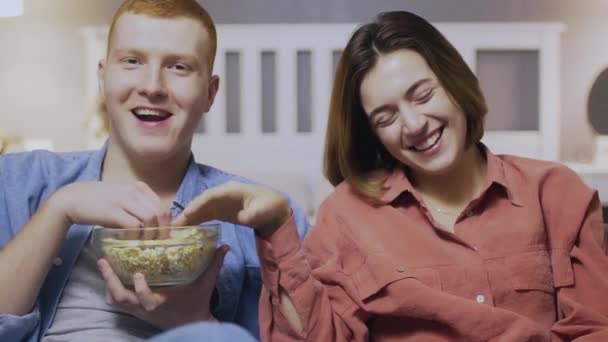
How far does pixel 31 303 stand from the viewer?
1046 mm

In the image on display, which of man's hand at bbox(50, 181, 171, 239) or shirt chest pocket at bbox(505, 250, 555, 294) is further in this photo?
shirt chest pocket at bbox(505, 250, 555, 294)

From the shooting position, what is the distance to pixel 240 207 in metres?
1.03

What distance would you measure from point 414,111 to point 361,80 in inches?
4.0

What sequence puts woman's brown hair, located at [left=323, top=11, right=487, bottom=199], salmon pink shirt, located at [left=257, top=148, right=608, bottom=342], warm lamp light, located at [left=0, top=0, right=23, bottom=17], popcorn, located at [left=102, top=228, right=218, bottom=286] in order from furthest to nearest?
warm lamp light, located at [left=0, top=0, right=23, bottom=17], woman's brown hair, located at [left=323, top=11, right=487, bottom=199], salmon pink shirt, located at [left=257, top=148, right=608, bottom=342], popcorn, located at [left=102, top=228, right=218, bottom=286]

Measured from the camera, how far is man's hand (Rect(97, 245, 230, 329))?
0.99m

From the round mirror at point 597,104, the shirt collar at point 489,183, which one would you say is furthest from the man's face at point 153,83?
the round mirror at point 597,104

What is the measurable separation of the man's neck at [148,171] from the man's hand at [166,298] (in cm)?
21

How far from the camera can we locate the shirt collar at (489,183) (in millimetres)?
1167

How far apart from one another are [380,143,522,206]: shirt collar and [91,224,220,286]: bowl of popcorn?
32 cm

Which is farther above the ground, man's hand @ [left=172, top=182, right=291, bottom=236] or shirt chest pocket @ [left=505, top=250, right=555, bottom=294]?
man's hand @ [left=172, top=182, right=291, bottom=236]

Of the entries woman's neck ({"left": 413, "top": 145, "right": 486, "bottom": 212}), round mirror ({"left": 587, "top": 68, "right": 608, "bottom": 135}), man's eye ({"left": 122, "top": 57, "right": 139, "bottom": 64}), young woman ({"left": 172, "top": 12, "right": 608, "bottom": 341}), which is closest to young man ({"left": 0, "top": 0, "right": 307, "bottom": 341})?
man's eye ({"left": 122, "top": 57, "right": 139, "bottom": 64})

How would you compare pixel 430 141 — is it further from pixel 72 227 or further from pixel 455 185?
A: pixel 72 227

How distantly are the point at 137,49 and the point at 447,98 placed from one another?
1.54 feet

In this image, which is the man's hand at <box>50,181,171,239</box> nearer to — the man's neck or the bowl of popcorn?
the bowl of popcorn
